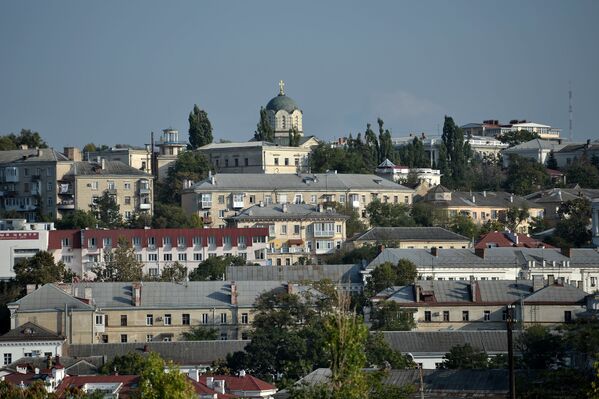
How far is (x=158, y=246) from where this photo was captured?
119188 millimetres

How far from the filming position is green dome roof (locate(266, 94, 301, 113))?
546 ft

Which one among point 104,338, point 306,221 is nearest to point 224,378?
point 104,338

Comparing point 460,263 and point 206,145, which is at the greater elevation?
point 206,145

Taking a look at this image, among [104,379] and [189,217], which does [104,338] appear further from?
[189,217]

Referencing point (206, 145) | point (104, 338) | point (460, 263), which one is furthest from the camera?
point (206, 145)

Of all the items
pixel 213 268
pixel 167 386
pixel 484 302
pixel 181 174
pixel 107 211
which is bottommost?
pixel 167 386

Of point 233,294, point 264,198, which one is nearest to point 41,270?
point 233,294

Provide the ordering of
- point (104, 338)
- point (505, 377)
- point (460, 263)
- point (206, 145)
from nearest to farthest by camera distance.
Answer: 1. point (505, 377)
2. point (104, 338)
3. point (460, 263)
4. point (206, 145)

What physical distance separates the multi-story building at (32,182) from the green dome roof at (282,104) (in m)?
32.5

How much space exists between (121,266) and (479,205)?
35845 mm

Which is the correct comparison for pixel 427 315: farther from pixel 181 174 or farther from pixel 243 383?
pixel 181 174

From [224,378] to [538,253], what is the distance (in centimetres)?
4401

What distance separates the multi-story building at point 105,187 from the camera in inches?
5221

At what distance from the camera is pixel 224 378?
73375mm
